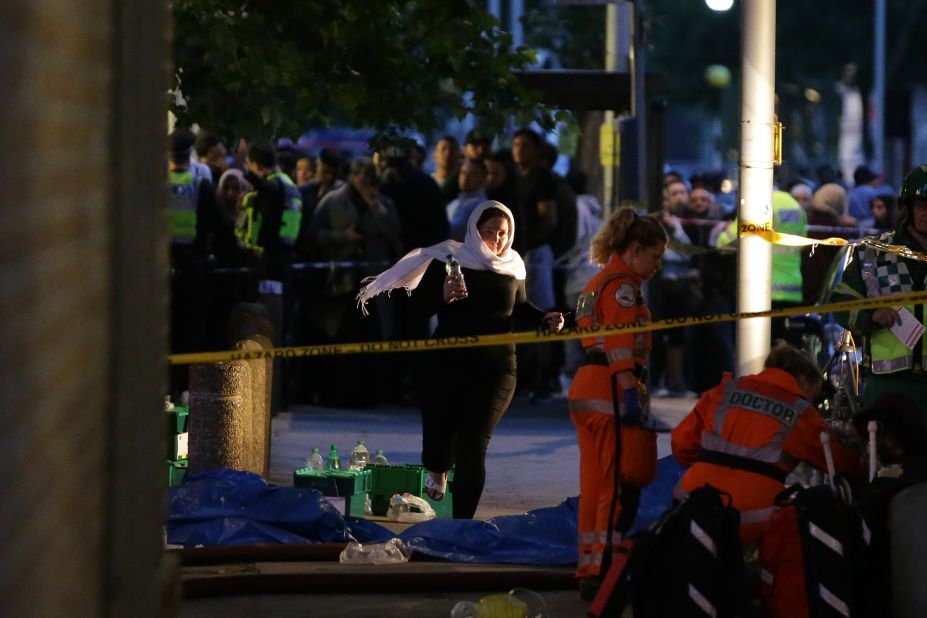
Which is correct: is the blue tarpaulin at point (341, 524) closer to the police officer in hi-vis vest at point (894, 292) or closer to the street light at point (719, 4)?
the police officer in hi-vis vest at point (894, 292)

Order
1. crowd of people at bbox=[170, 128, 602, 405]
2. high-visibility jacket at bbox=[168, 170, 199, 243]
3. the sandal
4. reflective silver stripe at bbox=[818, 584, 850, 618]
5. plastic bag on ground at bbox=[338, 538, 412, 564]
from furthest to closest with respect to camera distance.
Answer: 1. crowd of people at bbox=[170, 128, 602, 405]
2. high-visibility jacket at bbox=[168, 170, 199, 243]
3. the sandal
4. plastic bag on ground at bbox=[338, 538, 412, 564]
5. reflective silver stripe at bbox=[818, 584, 850, 618]

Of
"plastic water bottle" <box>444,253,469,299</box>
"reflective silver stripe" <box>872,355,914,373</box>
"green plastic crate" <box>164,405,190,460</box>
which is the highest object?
"plastic water bottle" <box>444,253,469,299</box>

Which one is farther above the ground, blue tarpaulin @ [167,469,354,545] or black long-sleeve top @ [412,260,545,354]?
black long-sleeve top @ [412,260,545,354]

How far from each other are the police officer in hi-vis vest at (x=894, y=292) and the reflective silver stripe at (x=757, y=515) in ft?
5.28

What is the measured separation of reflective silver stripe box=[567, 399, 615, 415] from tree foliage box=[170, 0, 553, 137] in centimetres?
339

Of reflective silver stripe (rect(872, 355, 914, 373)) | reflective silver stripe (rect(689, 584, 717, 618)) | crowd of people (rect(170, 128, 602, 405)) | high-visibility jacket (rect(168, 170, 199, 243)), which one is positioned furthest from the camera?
crowd of people (rect(170, 128, 602, 405))

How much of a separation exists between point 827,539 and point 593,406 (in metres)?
1.54

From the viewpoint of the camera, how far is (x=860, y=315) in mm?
8344

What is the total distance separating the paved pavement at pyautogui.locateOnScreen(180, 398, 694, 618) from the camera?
7.91 m

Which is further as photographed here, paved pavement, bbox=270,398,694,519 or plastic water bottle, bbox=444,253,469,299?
paved pavement, bbox=270,398,694,519

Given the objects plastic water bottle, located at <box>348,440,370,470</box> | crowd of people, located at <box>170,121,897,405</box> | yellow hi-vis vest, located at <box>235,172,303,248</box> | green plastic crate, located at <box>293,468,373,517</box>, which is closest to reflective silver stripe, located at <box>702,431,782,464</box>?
green plastic crate, located at <box>293,468,373,517</box>

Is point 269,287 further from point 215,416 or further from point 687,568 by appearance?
point 687,568

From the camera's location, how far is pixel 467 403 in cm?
966

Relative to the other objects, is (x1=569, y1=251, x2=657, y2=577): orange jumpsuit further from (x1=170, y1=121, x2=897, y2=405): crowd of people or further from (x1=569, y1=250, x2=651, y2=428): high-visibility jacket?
(x1=170, y1=121, x2=897, y2=405): crowd of people
